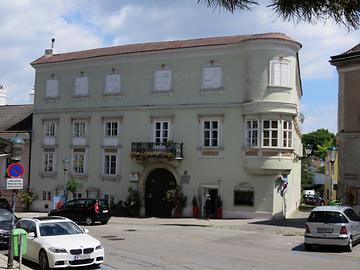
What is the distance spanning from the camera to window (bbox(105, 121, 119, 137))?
131 feet

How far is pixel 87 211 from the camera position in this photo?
1248 inches

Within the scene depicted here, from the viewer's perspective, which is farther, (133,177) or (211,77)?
(133,177)

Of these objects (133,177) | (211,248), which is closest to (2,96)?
(133,177)

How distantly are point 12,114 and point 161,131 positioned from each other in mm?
17268

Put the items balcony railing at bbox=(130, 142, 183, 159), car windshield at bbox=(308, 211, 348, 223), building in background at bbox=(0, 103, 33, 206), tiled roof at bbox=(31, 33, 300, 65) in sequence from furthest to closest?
building in background at bbox=(0, 103, 33, 206), balcony railing at bbox=(130, 142, 183, 159), tiled roof at bbox=(31, 33, 300, 65), car windshield at bbox=(308, 211, 348, 223)

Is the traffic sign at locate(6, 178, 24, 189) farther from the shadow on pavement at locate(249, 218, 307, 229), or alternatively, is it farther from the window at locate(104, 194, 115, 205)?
the window at locate(104, 194, 115, 205)

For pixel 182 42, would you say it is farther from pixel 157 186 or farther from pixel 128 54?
pixel 157 186

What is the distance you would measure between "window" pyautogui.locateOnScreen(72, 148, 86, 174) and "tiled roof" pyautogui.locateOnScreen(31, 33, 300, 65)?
7175mm

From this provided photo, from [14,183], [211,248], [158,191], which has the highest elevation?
[14,183]

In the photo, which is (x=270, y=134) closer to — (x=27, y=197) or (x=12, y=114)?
(x=27, y=197)

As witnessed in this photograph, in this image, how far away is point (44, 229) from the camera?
16828 millimetres

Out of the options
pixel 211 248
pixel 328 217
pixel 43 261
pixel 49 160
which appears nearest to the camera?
pixel 43 261

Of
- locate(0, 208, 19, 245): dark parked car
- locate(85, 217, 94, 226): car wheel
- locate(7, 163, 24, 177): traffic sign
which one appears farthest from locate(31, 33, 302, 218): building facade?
locate(7, 163, 24, 177): traffic sign

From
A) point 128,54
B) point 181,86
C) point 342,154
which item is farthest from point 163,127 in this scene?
point 342,154
